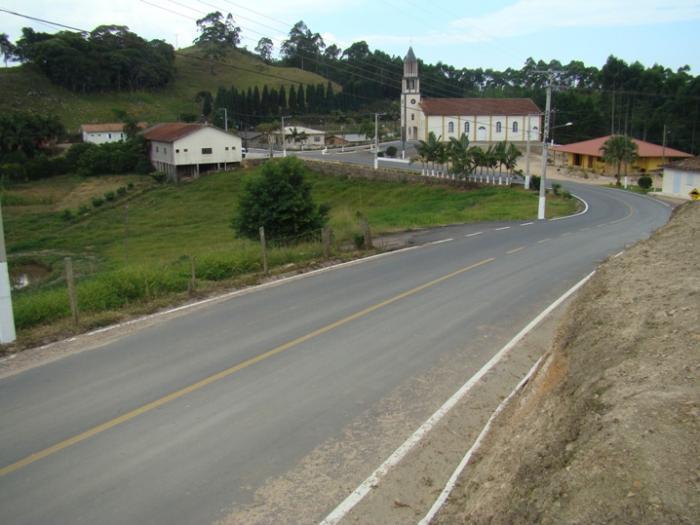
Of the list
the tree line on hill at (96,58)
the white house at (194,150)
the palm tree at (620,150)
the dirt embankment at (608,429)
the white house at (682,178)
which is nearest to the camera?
the dirt embankment at (608,429)

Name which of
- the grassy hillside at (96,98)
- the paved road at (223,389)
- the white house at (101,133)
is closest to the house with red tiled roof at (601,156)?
the grassy hillside at (96,98)

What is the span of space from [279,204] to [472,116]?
7245cm

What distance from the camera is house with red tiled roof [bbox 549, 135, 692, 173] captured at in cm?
7250

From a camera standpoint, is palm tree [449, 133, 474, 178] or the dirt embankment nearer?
the dirt embankment

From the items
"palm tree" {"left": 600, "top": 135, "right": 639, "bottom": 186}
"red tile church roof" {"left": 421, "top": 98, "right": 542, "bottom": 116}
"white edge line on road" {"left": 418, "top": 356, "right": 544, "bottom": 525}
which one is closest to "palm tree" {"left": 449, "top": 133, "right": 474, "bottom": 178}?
"palm tree" {"left": 600, "top": 135, "right": 639, "bottom": 186}

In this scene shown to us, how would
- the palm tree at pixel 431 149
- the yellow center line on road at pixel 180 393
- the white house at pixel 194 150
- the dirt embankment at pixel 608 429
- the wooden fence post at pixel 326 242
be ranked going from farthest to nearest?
1. the white house at pixel 194 150
2. the palm tree at pixel 431 149
3. the wooden fence post at pixel 326 242
4. the yellow center line on road at pixel 180 393
5. the dirt embankment at pixel 608 429

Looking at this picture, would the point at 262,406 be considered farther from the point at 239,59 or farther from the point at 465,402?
the point at 239,59

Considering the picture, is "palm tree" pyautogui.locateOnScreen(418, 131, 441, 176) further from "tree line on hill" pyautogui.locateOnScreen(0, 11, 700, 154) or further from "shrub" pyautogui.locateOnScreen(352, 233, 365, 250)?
"shrub" pyautogui.locateOnScreen(352, 233, 365, 250)

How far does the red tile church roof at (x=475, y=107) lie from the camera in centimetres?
9425

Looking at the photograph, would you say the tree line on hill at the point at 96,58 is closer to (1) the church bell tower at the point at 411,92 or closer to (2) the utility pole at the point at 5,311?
(1) the church bell tower at the point at 411,92

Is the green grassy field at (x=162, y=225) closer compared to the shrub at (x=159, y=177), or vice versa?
the green grassy field at (x=162, y=225)

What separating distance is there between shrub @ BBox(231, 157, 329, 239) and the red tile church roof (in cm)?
6925

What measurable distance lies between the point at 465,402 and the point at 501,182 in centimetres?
4472

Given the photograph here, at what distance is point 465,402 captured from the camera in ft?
30.7
